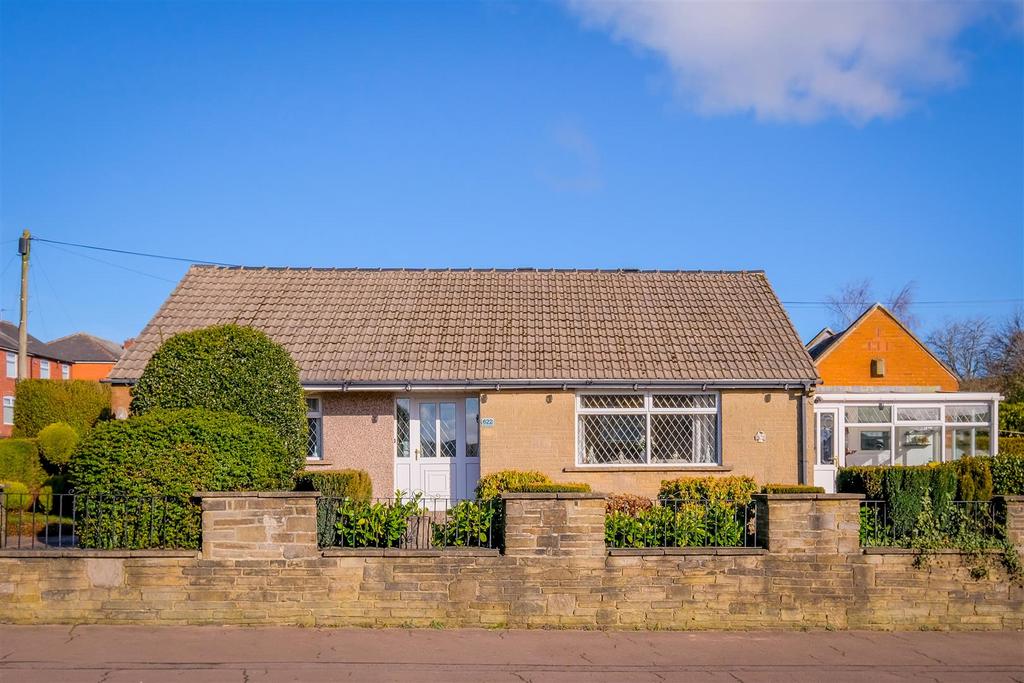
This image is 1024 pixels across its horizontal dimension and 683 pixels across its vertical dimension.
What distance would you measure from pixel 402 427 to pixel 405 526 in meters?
6.89

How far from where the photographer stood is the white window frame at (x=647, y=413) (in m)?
16.3

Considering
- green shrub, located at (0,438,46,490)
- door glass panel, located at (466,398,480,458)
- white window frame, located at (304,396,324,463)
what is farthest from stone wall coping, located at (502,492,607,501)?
green shrub, located at (0,438,46,490)

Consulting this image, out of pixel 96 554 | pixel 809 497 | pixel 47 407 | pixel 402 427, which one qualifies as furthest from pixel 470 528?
pixel 47 407

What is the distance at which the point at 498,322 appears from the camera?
18234 mm

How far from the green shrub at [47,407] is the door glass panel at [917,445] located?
69.2 feet

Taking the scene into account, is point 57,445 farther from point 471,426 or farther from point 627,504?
point 627,504

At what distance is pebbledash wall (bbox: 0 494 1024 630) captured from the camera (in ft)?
30.3

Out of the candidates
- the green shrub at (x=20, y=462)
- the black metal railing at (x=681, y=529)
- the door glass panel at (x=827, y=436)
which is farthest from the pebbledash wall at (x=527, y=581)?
the green shrub at (x=20, y=462)

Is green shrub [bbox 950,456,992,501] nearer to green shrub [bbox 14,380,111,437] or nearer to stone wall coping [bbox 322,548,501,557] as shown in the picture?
stone wall coping [bbox 322,548,501,557]

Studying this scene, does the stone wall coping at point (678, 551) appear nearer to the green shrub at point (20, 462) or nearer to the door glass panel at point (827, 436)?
the door glass panel at point (827, 436)

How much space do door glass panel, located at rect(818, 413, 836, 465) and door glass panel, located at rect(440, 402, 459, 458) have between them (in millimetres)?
7741

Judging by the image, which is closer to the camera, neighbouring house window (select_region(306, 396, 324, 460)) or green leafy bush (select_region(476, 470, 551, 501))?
green leafy bush (select_region(476, 470, 551, 501))

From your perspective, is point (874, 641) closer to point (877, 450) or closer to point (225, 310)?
point (877, 450)

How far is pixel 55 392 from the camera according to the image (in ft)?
86.5
